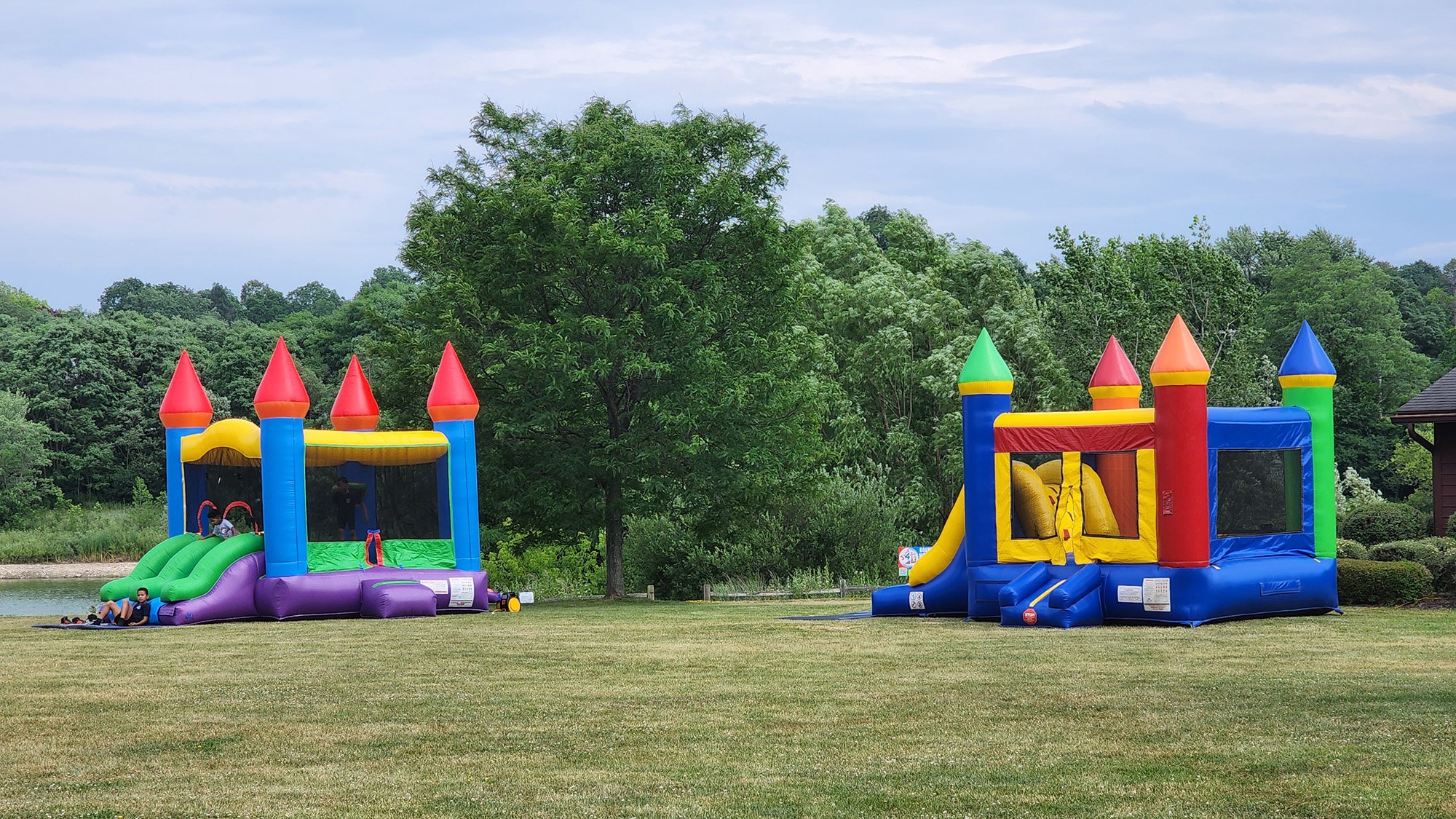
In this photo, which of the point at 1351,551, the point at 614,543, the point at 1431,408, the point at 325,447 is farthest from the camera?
the point at 614,543

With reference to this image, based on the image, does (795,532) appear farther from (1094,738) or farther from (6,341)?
(6,341)

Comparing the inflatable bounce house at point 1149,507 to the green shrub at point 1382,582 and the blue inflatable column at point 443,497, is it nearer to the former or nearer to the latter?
the green shrub at point 1382,582

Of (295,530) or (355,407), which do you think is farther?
(355,407)

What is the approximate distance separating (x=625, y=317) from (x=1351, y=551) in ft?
41.5

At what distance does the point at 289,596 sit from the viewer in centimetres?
2078

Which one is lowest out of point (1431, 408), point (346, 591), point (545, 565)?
point (545, 565)

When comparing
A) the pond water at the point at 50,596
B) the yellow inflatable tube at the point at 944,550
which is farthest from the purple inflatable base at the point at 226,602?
the yellow inflatable tube at the point at 944,550

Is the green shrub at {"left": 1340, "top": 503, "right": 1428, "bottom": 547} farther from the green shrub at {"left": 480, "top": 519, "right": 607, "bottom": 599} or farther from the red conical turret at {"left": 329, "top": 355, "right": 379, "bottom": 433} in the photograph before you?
the red conical turret at {"left": 329, "top": 355, "right": 379, "bottom": 433}

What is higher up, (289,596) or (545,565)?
(289,596)

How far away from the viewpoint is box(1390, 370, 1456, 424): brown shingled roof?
2408cm

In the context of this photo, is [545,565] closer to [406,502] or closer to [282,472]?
[406,502]

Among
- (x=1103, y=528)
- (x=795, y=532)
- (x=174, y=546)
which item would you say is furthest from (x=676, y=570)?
(x=1103, y=528)

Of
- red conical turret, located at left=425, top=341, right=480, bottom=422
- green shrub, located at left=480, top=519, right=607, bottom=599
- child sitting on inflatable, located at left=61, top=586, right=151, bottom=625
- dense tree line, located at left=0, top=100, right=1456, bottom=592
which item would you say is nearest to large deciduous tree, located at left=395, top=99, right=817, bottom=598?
dense tree line, located at left=0, top=100, right=1456, bottom=592

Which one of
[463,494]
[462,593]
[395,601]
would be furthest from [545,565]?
[395,601]
